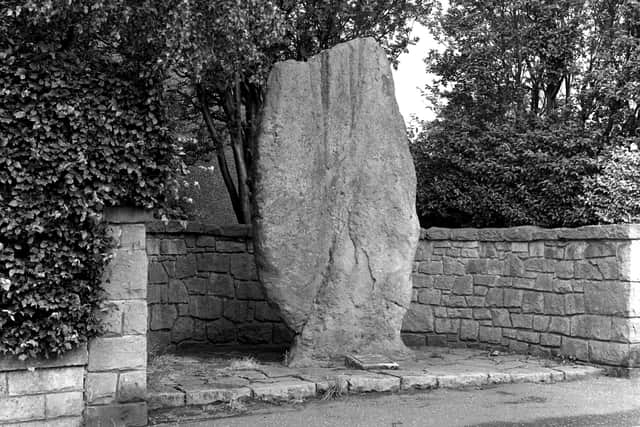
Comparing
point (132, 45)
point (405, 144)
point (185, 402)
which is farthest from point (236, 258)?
point (132, 45)

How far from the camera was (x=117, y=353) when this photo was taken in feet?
17.7

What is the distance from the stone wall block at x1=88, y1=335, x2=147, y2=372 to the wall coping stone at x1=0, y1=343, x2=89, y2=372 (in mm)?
63

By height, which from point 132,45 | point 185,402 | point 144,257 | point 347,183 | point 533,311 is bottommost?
point 185,402

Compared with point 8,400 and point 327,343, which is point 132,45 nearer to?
point 8,400

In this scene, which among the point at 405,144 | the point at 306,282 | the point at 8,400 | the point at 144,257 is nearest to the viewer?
the point at 8,400

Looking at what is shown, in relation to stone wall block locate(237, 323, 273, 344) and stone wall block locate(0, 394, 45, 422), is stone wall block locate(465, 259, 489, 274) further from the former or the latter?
stone wall block locate(0, 394, 45, 422)

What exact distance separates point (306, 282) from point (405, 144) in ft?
6.26

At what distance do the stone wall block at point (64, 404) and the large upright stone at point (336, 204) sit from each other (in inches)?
95.0

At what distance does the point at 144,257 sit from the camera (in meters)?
5.50

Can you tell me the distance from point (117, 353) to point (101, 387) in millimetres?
268

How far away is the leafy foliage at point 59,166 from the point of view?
16.3 ft

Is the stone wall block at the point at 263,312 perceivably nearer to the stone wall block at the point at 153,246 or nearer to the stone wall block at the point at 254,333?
the stone wall block at the point at 254,333

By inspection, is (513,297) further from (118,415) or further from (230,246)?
(118,415)

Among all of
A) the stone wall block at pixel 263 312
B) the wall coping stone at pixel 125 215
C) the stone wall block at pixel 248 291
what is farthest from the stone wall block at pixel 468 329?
the wall coping stone at pixel 125 215
